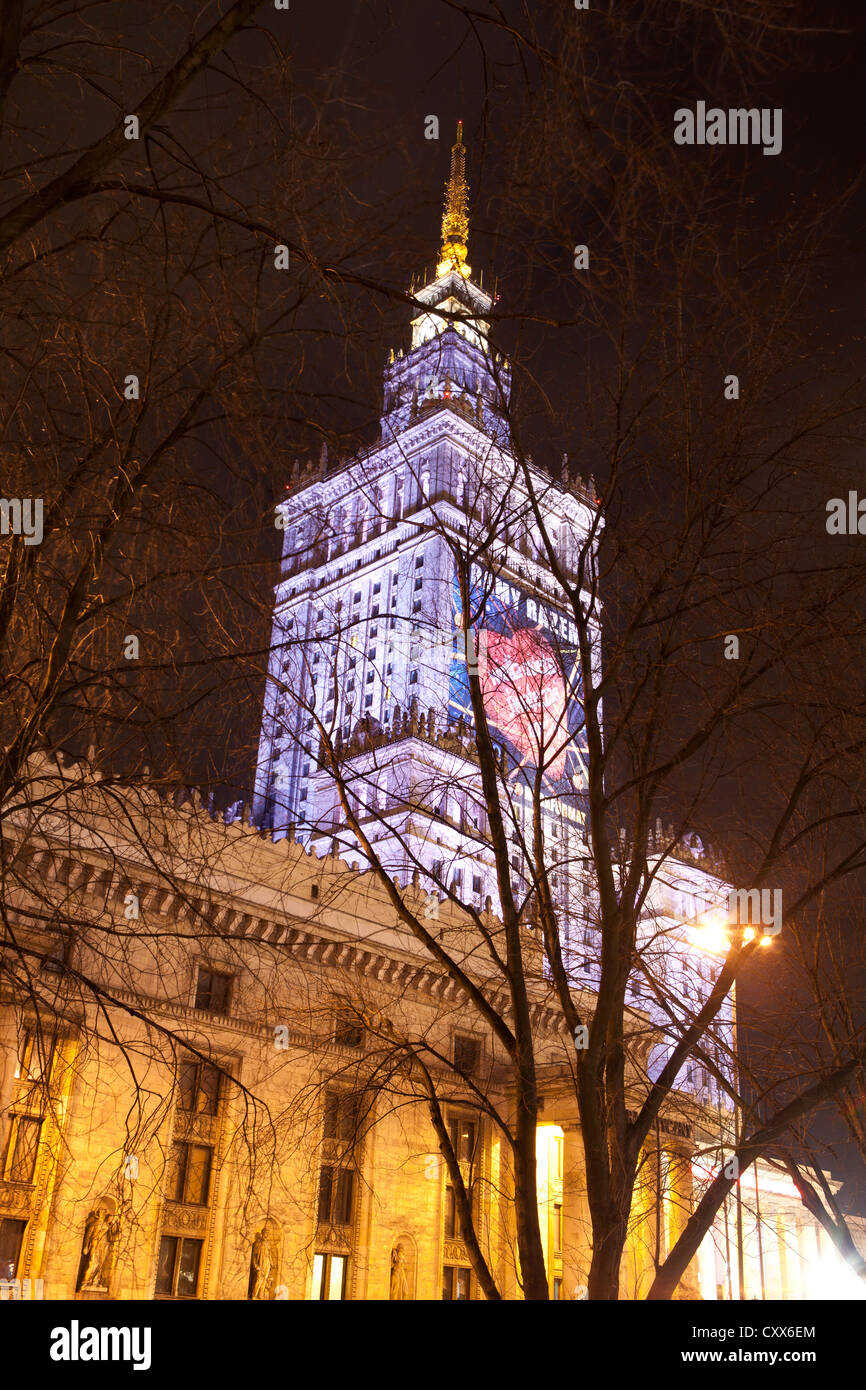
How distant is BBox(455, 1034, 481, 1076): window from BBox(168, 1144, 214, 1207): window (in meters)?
9.80

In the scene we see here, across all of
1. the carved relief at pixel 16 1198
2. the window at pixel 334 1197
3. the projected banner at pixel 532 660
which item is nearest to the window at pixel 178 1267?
the carved relief at pixel 16 1198

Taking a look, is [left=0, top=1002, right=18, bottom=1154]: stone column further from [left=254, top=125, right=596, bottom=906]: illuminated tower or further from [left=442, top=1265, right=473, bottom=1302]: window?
[left=442, top=1265, right=473, bottom=1302]: window

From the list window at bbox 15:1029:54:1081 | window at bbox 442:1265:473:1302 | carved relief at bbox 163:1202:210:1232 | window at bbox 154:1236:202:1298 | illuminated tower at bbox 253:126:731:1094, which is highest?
illuminated tower at bbox 253:126:731:1094

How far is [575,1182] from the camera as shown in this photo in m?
35.3

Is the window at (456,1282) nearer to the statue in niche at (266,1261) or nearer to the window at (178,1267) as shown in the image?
the statue in niche at (266,1261)

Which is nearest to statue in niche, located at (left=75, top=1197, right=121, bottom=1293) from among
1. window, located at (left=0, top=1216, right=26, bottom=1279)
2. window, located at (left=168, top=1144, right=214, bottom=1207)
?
window, located at (left=0, top=1216, right=26, bottom=1279)

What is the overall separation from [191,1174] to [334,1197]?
5.13 meters

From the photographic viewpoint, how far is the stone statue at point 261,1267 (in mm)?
29516

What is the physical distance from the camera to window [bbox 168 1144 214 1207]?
29.5 meters

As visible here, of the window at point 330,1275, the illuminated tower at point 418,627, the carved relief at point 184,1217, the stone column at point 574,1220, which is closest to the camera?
the illuminated tower at point 418,627

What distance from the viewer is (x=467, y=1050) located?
126 ft

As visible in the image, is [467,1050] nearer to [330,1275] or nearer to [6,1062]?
[330,1275]

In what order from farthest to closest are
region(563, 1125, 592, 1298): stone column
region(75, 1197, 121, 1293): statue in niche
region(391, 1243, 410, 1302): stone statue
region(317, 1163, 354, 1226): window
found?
1. region(563, 1125, 592, 1298): stone column
2. region(391, 1243, 410, 1302): stone statue
3. region(317, 1163, 354, 1226): window
4. region(75, 1197, 121, 1293): statue in niche

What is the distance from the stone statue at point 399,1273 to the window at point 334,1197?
72.2 inches
